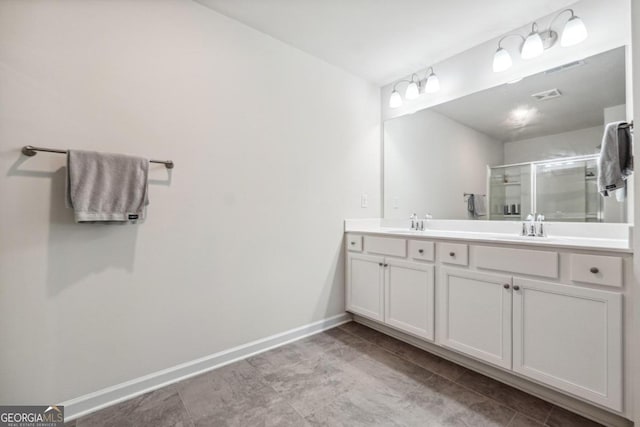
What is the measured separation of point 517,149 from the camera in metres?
2.03

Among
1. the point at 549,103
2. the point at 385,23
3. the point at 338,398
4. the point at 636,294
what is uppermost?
the point at 385,23

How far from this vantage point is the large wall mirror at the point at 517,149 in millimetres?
1676

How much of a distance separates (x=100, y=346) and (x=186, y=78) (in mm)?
1586

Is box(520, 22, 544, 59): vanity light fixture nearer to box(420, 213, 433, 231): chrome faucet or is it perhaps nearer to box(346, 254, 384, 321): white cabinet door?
box(420, 213, 433, 231): chrome faucet

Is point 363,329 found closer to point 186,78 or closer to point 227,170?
point 227,170

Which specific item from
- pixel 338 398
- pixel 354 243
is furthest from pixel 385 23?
pixel 338 398

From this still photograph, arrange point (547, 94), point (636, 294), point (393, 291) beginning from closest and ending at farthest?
point (636, 294) → point (547, 94) → point (393, 291)

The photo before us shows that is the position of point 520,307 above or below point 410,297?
above

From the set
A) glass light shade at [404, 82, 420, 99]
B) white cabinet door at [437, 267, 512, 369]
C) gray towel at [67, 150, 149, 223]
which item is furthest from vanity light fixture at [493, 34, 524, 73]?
gray towel at [67, 150, 149, 223]

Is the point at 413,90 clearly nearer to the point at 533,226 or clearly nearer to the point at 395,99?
the point at 395,99

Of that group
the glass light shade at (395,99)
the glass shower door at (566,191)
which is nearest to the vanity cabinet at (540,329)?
the glass shower door at (566,191)

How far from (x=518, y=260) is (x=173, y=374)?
82.1 inches

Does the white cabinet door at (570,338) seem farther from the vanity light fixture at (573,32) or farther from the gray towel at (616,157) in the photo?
the vanity light fixture at (573,32)

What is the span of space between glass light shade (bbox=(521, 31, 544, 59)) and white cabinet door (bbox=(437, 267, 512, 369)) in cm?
147
